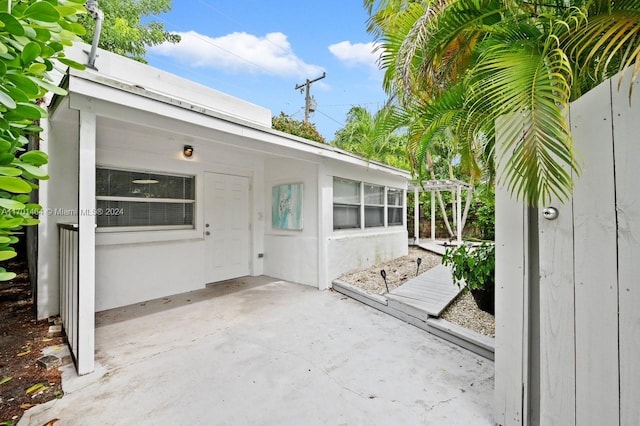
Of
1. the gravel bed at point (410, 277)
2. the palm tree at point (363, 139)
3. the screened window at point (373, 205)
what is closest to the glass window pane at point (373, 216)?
the screened window at point (373, 205)

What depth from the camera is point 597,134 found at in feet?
4.67

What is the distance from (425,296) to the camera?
4.29m

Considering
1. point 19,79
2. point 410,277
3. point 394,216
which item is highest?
point 19,79

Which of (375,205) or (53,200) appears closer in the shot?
(53,200)

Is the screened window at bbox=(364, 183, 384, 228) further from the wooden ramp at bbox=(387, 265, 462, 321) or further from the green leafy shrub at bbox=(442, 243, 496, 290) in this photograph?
the green leafy shrub at bbox=(442, 243, 496, 290)

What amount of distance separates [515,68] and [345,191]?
15.3 ft

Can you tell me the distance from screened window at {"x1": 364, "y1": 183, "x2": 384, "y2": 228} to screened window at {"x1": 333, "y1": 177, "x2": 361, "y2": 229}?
0.38m

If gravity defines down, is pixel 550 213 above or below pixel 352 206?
below

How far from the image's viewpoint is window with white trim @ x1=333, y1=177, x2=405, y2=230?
5969mm

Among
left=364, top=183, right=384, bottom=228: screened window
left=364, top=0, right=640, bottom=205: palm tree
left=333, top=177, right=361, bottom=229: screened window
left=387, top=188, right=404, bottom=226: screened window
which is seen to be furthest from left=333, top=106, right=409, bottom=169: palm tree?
left=364, top=0, right=640, bottom=205: palm tree

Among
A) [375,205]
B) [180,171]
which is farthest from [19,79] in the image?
[375,205]

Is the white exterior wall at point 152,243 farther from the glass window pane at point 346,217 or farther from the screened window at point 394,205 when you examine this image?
the screened window at point 394,205

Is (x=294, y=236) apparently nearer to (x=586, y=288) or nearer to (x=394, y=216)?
(x=394, y=216)

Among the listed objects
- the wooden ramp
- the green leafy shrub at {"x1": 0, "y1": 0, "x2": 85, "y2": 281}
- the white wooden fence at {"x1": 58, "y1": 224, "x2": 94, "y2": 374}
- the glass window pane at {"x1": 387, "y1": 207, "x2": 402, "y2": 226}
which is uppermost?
the green leafy shrub at {"x1": 0, "y1": 0, "x2": 85, "y2": 281}
